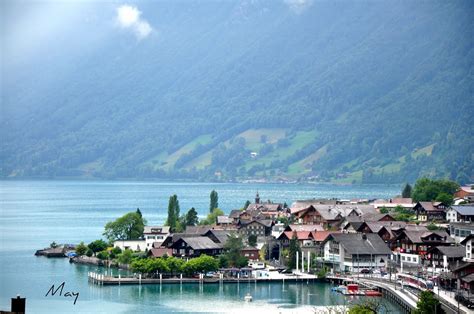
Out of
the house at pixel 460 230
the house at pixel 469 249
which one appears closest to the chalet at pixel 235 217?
the house at pixel 460 230

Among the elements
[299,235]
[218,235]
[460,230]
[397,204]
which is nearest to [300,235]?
[299,235]

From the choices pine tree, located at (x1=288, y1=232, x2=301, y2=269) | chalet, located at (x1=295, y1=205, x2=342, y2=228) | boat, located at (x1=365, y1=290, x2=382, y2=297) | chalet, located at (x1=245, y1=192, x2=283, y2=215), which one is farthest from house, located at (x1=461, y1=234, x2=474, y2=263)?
chalet, located at (x1=245, y1=192, x2=283, y2=215)

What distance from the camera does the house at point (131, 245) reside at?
66.7 metres

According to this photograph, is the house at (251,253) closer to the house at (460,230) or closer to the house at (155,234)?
the house at (155,234)

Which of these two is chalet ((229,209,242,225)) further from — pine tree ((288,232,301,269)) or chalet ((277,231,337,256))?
pine tree ((288,232,301,269))

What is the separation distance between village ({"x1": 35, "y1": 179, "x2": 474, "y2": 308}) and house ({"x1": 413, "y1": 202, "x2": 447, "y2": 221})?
8 centimetres

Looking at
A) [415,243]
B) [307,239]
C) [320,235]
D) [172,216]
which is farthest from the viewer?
[172,216]

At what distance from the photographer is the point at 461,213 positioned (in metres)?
67.1

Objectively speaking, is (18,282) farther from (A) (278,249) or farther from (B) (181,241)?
(A) (278,249)

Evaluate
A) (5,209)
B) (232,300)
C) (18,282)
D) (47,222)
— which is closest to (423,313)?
(232,300)

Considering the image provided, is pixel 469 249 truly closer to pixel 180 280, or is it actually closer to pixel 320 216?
pixel 180 280

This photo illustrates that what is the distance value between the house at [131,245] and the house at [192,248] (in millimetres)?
5629

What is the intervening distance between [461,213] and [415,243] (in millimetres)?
Result: 9515

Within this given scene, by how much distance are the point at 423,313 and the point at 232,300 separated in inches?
521
